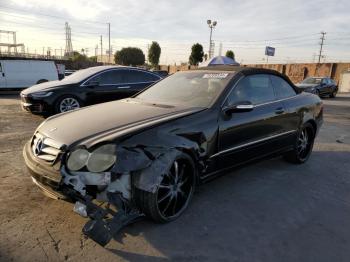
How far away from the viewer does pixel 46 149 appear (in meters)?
3.10

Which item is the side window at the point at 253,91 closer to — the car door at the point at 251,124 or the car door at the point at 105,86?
the car door at the point at 251,124

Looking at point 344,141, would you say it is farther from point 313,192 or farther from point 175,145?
point 175,145

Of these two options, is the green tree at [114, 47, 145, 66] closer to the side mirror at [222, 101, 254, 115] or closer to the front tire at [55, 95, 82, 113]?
the front tire at [55, 95, 82, 113]

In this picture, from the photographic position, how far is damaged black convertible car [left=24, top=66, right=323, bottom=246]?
110 inches

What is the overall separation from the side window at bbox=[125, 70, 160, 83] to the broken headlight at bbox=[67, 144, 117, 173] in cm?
675

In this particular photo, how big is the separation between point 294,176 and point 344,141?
3375 millimetres

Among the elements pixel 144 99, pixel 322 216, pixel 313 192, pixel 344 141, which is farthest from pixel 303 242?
pixel 344 141

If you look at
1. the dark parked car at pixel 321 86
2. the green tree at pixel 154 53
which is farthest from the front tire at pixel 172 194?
the green tree at pixel 154 53

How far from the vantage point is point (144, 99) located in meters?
4.50

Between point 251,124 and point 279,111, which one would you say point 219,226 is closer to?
point 251,124

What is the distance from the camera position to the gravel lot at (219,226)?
2.77 m

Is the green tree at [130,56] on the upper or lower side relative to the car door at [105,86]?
upper

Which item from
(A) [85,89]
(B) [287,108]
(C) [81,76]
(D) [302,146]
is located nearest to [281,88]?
(B) [287,108]

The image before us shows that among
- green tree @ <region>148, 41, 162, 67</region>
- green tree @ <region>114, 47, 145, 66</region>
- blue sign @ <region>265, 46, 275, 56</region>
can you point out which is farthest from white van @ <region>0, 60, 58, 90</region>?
green tree @ <region>114, 47, 145, 66</region>
